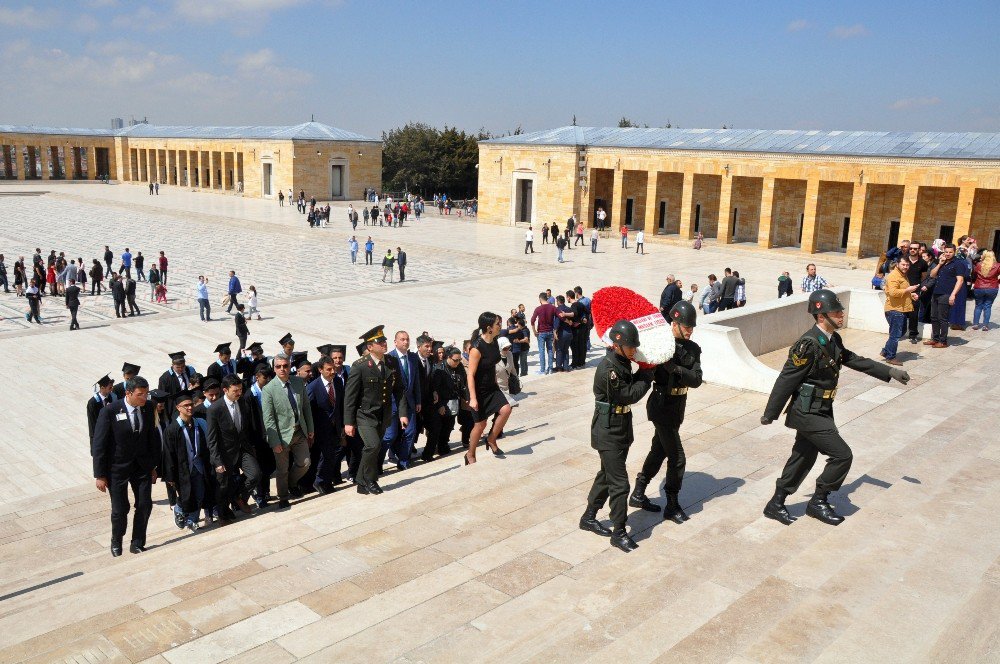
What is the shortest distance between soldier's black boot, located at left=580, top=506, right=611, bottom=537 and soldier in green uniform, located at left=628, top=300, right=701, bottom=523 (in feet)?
1.69

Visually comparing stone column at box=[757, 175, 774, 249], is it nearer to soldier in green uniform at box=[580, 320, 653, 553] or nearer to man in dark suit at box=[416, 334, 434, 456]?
man in dark suit at box=[416, 334, 434, 456]

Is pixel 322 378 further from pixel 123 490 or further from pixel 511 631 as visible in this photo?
pixel 511 631

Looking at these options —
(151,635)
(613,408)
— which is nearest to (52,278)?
(151,635)

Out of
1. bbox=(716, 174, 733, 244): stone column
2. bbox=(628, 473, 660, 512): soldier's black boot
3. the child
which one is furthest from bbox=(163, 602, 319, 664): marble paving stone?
bbox=(716, 174, 733, 244): stone column

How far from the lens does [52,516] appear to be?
7309 millimetres

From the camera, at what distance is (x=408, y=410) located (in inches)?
273

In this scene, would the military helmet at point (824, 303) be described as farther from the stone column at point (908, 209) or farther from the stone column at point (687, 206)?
the stone column at point (687, 206)

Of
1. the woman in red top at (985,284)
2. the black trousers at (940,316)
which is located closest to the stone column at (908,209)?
the woman in red top at (985,284)

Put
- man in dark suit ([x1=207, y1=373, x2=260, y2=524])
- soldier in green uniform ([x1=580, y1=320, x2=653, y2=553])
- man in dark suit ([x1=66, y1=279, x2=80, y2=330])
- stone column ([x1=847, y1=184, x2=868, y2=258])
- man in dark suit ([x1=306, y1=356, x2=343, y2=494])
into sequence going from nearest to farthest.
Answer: soldier in green uniform ([x1=580, y1=320, x2=653, y2=553]) → man in dark suit ([x1=207, y1=373, x2=260, y2=524]) → man in dark suit ([x1=306, y1=356, x2=343, y2=494]) → man in dark suit ([x1=66, y1=279, x2=80, y2=330]) → stone column ([x1=847, y1=184, x2=868, y2=258])

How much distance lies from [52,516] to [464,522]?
4.40m

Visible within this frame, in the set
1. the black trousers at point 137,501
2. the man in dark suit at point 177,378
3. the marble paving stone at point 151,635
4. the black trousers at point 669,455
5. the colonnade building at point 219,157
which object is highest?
the colonnade building at point 219,157

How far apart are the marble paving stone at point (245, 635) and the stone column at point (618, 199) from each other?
1278 inches

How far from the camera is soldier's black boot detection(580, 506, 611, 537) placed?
5.07m

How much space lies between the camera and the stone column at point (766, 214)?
30.2 m
